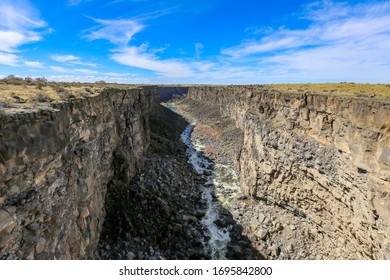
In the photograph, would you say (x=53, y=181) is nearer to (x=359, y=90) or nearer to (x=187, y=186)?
(x=187, y=186)

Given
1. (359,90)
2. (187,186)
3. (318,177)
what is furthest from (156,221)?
(359,90)

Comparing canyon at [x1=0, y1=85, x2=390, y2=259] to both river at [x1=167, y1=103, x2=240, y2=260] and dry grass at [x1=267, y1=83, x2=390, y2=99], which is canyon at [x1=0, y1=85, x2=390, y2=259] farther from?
dry grass at [x1=267, y1=83, x2=390, y2=99]

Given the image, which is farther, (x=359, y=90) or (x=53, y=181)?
(x=359, y=90)

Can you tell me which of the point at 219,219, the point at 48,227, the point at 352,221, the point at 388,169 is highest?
the point at 388,169

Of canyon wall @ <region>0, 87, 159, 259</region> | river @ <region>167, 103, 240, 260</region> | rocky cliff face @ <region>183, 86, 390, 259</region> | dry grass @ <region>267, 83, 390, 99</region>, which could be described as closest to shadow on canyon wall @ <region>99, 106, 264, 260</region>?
river @ <region>167, 103, 240, 260</region>

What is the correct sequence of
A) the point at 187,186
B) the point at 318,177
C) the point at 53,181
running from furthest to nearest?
the point at 187,186 → the point at 318,177 → the point at 53,181
